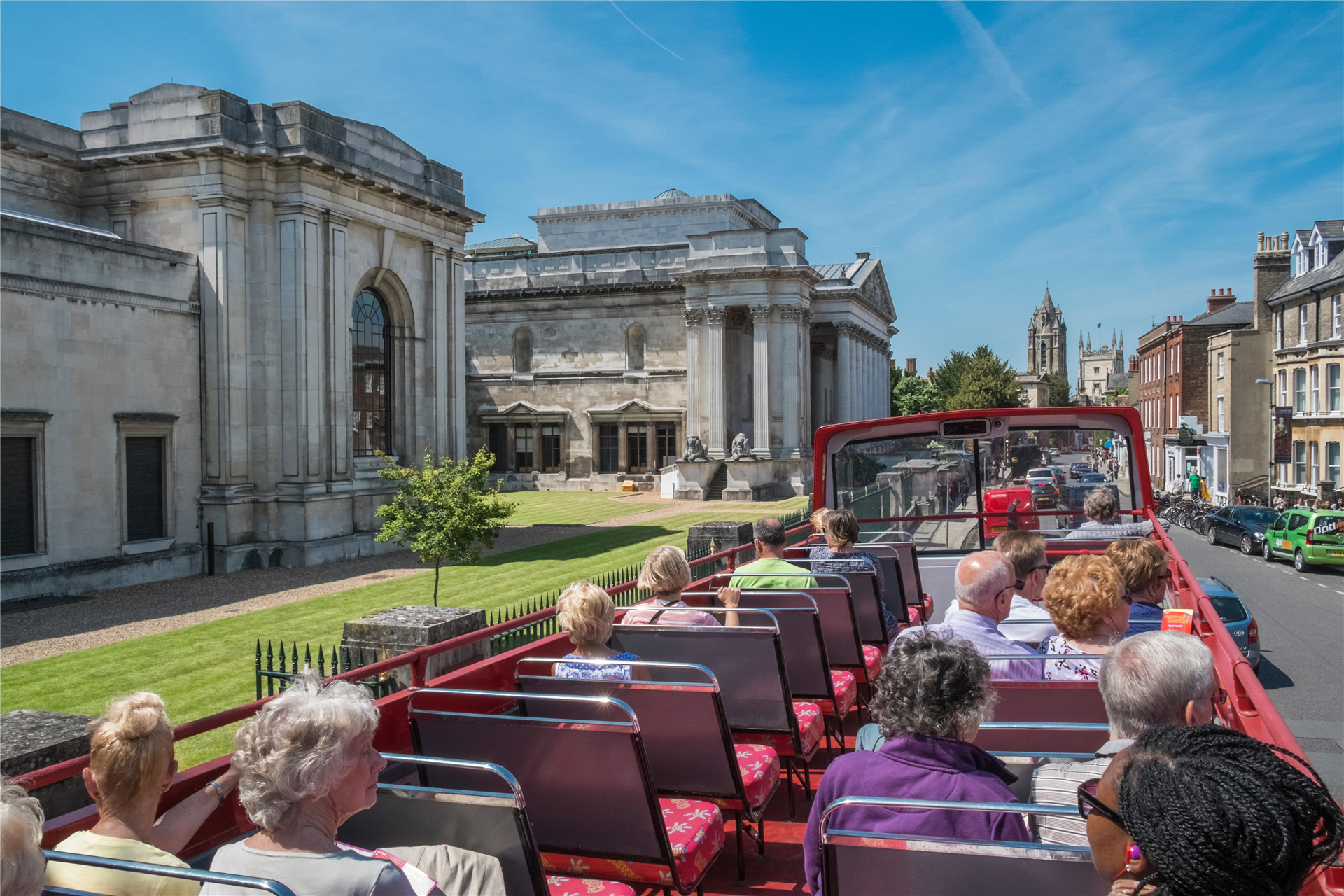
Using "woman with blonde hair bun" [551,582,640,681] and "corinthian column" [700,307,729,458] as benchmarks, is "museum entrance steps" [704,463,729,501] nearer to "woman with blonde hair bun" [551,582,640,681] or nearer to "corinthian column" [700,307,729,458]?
"corinthian column" [700,307,729,458]

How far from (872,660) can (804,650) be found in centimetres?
142

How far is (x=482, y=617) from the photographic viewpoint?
A: 7.41m

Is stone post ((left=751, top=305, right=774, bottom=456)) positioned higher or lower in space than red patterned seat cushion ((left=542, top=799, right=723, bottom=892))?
higher

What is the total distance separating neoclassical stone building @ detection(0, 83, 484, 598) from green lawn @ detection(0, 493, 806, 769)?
208 inches

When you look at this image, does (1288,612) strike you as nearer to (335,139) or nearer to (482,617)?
(482,617)

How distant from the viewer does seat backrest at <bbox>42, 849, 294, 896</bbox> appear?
2375 millimetres

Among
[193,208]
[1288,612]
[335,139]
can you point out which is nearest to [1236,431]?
[1288,612]

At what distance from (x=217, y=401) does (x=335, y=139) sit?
7786 millimetres

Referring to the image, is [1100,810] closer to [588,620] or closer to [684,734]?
[684,734]

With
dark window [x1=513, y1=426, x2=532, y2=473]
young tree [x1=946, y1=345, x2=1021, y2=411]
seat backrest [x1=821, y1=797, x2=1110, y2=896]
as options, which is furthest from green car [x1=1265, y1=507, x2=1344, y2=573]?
young tree [x1=946, y1=345, x2=1021, y2=411]

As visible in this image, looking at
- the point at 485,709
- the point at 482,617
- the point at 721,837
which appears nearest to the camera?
the point at 721,837

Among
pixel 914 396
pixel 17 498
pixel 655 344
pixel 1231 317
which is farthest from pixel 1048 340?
pixel 17 498

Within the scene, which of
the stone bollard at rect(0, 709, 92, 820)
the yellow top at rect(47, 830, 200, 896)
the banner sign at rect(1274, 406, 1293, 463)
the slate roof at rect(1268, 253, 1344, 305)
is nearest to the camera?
the yellow top at rect(47, 830, 200, 896)

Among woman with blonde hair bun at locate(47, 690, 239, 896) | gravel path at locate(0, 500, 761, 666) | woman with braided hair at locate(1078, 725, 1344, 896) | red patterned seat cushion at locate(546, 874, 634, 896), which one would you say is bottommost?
gravel path at locate(0, 500, 761, 666)
